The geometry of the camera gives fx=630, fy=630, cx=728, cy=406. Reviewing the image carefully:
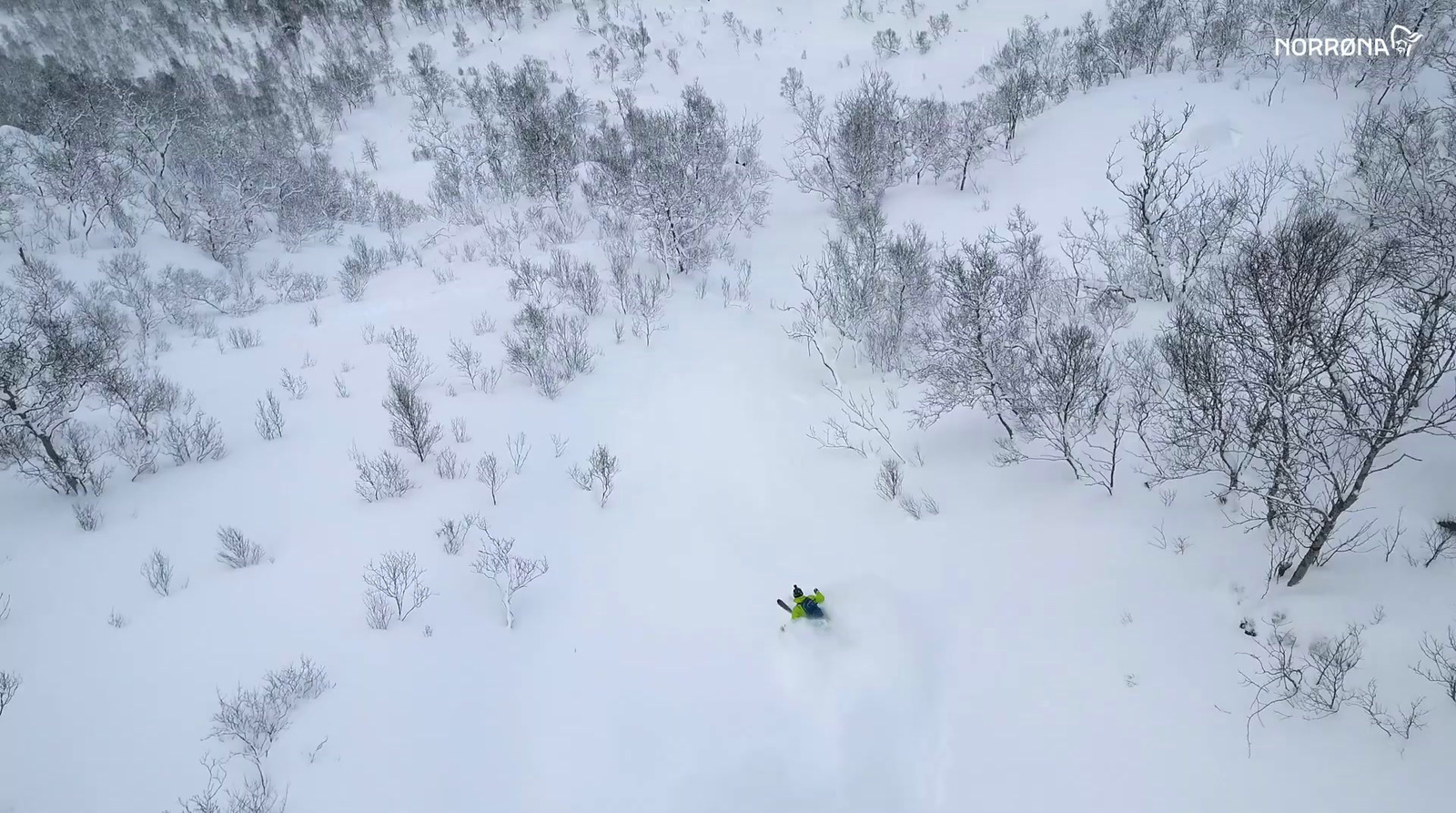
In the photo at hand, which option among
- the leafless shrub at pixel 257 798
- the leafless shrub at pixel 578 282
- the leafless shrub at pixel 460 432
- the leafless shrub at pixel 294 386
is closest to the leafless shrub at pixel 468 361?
the leafless shrub at pixel 460 432

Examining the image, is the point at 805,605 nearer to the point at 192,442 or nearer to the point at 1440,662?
the point at 1440,662

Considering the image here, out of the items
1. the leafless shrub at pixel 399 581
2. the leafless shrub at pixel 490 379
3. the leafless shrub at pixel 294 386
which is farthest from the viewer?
the leafless shrub at pixel 490 379

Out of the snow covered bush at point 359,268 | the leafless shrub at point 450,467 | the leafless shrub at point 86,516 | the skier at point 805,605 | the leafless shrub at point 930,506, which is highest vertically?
the snow covered bush at point 359,268

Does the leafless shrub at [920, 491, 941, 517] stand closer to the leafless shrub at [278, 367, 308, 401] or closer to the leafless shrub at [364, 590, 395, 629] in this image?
the leafless shrub at [364, 590, 395, 629]

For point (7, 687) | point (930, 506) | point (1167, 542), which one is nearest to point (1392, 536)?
point (1167, 542)

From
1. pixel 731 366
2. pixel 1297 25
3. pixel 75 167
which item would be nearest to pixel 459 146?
pixel 75 167

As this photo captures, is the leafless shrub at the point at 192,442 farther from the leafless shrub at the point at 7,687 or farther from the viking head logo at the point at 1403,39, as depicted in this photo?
the viking head logo at the point at 1403,39
